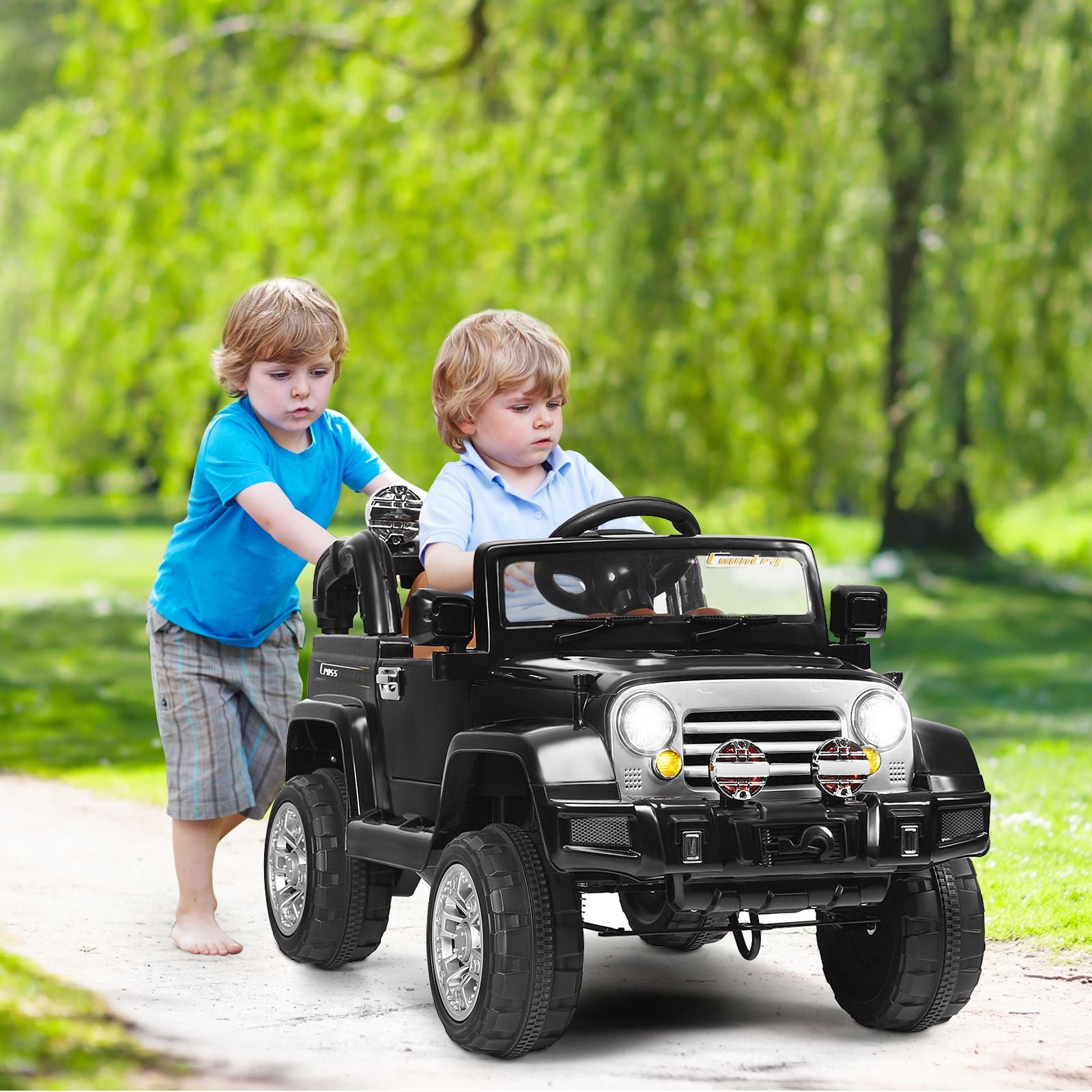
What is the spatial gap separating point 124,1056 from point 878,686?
204 centimetres

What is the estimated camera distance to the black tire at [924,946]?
465 cm

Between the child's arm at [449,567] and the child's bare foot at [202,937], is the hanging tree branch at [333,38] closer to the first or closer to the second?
the child's bare foot at [202,937]

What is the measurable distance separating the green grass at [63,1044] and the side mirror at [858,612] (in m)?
2.10

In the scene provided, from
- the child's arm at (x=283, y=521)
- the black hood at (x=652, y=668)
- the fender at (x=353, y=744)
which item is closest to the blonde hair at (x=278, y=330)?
the child's arm at (x=283, y=521)

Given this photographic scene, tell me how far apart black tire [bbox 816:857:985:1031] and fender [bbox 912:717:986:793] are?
0.74ft

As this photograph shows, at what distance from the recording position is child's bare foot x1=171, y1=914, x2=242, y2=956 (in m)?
5.82

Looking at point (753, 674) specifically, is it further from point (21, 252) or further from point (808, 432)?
point (21, 252)

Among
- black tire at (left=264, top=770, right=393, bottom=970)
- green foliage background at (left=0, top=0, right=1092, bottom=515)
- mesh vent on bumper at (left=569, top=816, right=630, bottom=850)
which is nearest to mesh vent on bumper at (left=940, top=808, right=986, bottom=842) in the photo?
mesh vent on bumper at (left=569, top=816, right=630, bottom=850)

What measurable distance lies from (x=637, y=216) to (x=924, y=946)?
7843 mm

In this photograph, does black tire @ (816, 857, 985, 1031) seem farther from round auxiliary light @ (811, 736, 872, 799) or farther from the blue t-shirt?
the blue t-shirt

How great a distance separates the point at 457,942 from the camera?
182 inches

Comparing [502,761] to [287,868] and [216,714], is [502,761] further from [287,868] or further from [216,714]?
[216,714]

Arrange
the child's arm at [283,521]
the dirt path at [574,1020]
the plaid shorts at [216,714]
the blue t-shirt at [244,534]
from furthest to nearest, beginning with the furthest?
the plaid shorts at [216,714]
the blue t-shirt at [244,534]
the child's arm at [283,521]
the dirt path at [574,1020]

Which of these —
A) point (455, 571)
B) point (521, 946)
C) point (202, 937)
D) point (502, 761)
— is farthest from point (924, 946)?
point (202, 937)
